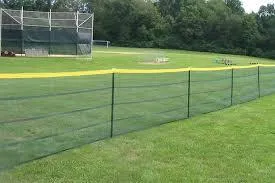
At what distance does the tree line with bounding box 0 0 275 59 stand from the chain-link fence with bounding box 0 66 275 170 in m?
70.4

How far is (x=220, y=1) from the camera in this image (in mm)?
112750

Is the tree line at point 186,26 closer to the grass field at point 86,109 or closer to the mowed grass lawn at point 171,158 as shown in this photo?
the grass field at point 86,109

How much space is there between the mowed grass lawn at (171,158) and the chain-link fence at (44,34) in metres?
A: 25.2

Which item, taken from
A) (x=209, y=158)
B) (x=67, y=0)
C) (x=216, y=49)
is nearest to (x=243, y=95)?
(x=209, y=158)

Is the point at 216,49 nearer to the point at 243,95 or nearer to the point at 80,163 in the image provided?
the point at 243,95

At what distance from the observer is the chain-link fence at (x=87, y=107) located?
8367 mm

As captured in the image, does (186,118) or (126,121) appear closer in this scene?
(126,121)

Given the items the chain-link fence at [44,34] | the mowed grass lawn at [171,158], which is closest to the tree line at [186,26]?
the chain-link fence at [44,34]

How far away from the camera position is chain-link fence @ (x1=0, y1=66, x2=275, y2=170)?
8.37 meters

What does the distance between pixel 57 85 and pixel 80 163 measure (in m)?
10.2

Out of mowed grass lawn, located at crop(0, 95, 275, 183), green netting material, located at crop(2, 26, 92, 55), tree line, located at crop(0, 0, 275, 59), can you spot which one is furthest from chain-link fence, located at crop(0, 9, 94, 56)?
tree line, located at crop(0, 0, 275, 59)

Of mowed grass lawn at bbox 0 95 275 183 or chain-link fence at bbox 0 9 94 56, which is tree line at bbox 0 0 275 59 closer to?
chain-link fence at bbox 0 9 94 56

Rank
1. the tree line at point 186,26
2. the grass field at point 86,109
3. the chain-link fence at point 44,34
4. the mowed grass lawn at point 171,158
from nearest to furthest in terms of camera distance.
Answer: the mowed grass lawn at point 171,158 → the grass field at point 86,109 → the chain-link fence at point 44,34 → the tree line at point 186,26

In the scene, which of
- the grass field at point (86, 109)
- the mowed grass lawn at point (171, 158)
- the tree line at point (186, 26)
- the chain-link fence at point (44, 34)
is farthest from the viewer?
the tree line at point (186, 26)
